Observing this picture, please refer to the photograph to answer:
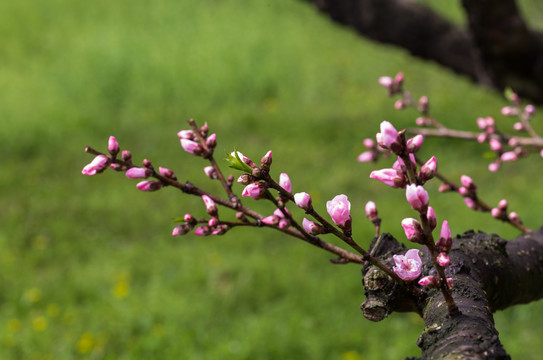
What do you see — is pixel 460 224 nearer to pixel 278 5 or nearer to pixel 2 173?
pixel 2 173

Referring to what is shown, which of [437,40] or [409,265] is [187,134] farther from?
[437,40]

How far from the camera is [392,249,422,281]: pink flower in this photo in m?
0.88

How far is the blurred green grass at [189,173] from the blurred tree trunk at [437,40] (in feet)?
5.07

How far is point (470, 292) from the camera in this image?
900 millimetres

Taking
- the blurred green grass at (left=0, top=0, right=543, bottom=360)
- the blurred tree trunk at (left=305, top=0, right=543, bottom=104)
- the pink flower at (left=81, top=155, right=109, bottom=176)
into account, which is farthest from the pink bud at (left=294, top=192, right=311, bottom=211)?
the blurred green grass at (left=0, top=0, right=543, bottom=360)

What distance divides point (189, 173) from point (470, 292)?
5550mm

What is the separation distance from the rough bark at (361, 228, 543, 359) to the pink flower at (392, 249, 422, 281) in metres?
0.06

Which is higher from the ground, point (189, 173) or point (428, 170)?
point (428, 170)

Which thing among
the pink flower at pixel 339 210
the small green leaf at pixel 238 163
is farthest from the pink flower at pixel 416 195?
the small green leaf at pixel 238 163

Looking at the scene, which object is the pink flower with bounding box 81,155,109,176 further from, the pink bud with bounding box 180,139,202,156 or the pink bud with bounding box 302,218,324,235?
the pink bud with bounding box 302,218,324,235

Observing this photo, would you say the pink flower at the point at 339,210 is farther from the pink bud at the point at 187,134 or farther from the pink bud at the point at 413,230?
the pink bud at the point at 187,134

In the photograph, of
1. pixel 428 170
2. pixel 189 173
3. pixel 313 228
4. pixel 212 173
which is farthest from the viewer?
pixel 189 173

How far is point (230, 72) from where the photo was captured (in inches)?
352

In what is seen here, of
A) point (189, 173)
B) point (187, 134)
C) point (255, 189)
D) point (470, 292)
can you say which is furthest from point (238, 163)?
point (189, 173)
